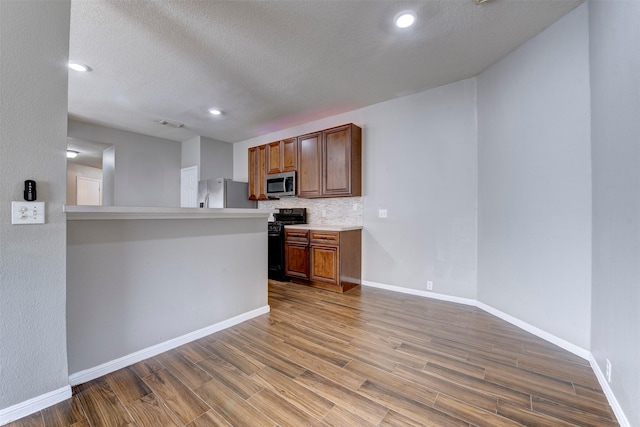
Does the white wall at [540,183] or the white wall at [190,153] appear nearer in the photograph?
the white wall at [540,183]

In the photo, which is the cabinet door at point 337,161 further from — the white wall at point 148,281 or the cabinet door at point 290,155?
the white wall at point 148,281

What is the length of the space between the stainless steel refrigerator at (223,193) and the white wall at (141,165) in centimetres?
85

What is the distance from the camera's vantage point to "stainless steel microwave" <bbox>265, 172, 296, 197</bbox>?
174 inches

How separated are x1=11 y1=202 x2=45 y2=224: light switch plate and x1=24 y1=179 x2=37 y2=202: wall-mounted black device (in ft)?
0.09

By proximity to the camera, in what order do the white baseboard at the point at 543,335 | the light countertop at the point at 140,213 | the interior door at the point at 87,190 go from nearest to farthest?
the white baseboard at the point at 543,335, the light countertop at the point at 140,213, the interior door at the point at 87,190

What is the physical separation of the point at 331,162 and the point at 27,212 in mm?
3158

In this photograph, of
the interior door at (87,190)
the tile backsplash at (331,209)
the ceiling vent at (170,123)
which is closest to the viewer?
the tile backsplash at (331,209)

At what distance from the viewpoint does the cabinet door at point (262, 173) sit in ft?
16.1

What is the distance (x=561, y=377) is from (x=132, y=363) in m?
2.90

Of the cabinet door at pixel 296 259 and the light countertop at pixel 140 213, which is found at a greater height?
the light countertop at pixel 140 213

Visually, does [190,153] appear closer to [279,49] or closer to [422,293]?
[279,49]

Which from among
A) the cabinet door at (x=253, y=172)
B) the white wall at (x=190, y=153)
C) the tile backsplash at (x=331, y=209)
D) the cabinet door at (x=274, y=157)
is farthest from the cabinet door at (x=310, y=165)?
the white wall at (x=190, y=153)

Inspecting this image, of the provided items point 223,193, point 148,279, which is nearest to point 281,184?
point 223,193

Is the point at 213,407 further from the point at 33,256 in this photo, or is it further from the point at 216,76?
the point at 216,76
